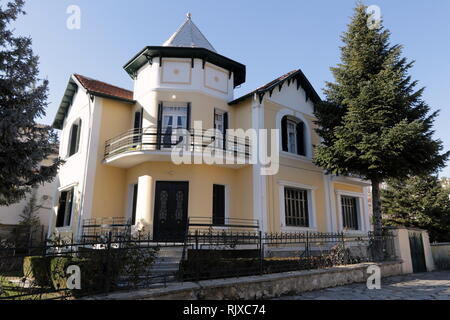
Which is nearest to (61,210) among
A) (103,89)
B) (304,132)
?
(103,89)

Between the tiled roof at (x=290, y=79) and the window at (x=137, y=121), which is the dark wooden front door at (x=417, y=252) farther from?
the window at (x=137, y=121)

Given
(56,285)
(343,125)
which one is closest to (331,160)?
(343,125)

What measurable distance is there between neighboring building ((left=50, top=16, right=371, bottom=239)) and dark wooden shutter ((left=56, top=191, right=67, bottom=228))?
74 mm

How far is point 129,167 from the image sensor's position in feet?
47.3

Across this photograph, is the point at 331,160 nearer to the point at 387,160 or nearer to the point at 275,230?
the point at 387,160

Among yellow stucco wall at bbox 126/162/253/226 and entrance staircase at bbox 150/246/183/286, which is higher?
yellow stucco wall at bbox 126/162/253/226

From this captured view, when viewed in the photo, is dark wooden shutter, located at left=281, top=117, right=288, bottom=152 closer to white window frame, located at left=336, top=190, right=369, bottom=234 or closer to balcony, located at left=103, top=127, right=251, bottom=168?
balcony, located at left=103, top=127, right=251, bottom=168

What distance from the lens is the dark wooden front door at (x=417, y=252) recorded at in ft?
43.2

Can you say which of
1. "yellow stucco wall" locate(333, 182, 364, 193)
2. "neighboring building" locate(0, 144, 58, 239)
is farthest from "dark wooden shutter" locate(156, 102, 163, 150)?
"neighboring building" locate(0, 144, 58, 239)

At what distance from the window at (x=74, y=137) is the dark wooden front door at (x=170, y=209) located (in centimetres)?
591

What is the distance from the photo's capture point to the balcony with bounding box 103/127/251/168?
1262 centimetres

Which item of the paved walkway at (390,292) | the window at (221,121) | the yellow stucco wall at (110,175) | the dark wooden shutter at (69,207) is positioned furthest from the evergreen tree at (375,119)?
the dark wooden shutter at (69,207)
